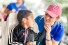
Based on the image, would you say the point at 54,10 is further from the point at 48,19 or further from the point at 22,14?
the point at 22,14

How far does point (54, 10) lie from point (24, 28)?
224 mm

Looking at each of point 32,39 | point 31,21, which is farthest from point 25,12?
point 32,39

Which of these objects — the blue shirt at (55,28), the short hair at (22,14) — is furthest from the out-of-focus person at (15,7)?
the blue shirt at (55,28)

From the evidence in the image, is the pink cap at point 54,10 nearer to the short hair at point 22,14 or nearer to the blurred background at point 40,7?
the blurred background at point 40,7

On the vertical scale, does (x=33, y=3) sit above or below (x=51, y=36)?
above

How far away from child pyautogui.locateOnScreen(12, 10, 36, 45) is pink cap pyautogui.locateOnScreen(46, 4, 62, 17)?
119 millimetres

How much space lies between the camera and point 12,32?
130cm

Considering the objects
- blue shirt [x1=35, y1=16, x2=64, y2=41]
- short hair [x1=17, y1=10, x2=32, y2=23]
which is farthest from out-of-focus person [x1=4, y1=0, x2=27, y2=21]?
blue shirt [x1=35, y1=16, x2=64, y2=41]

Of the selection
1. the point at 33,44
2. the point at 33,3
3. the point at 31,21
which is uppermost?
the point at 33,3

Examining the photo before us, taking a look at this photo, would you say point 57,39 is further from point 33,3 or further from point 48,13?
point 33,3

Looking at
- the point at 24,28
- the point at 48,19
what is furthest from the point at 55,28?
the point at 24,28

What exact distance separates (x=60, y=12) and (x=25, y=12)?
0.75 ft

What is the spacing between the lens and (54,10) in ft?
4.24

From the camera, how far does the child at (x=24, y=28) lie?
1.30 m
